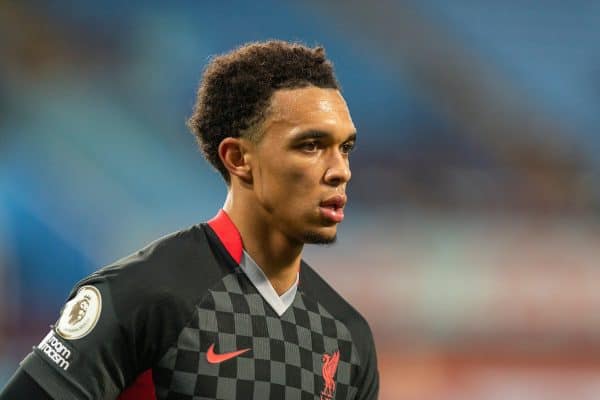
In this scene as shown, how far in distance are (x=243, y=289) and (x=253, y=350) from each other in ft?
0.39

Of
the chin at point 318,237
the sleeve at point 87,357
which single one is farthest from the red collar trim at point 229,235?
the sleeve at point 87,357

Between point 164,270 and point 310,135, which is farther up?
point 310,135

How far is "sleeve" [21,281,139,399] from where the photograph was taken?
5.22ft

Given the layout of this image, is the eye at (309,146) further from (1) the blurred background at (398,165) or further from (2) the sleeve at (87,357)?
(1) the blurred background at (398,165)

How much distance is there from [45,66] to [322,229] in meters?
2.37

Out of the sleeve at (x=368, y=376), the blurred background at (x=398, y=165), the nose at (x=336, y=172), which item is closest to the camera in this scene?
the nose at (x=336, y=172)

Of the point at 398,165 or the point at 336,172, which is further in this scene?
the point at 398,165

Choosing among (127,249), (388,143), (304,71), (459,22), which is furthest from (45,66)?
(304,71)

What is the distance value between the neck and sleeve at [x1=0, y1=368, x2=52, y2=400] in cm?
48

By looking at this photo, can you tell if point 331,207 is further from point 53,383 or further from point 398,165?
point 398,165

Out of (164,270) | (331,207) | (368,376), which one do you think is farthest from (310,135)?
Result: (368,376)

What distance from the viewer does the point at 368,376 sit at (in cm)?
199

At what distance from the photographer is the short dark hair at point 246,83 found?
1878 millimetres

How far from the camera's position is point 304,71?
1906 mm
